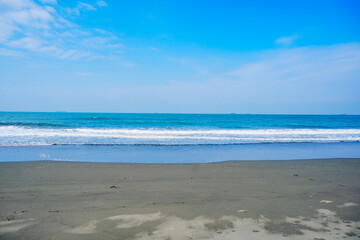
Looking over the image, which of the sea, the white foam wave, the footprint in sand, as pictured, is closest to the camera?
the footprint in sand

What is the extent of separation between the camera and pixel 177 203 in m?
4.41

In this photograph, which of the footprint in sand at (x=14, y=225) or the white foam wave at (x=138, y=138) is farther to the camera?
the white foam wave at (x=138, y=138)

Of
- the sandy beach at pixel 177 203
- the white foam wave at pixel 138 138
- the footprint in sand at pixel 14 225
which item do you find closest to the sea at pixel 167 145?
the white foam wave at pixel 138 138

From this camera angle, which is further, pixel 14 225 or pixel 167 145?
pixel 167 145

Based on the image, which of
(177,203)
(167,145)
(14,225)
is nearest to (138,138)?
(167,145)

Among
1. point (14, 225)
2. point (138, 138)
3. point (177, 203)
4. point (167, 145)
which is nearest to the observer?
point (14, 225)

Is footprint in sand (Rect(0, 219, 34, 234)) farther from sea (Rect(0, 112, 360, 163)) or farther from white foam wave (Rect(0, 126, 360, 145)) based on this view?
white foam wave (Rect(0, 126, 360, 145))

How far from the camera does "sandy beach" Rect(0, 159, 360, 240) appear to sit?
3.31 metres

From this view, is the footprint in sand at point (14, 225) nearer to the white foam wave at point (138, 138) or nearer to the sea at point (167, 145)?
the sea at point (167, 145)

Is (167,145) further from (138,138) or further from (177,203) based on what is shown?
(177,203)

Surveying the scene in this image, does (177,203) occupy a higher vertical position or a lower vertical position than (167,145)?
higher

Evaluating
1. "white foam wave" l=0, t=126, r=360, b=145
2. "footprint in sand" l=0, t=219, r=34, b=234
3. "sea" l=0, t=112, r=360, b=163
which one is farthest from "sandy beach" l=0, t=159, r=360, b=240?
"white foam wave" l=0, t=126, r=360, b=145

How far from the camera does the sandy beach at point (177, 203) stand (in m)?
3.31

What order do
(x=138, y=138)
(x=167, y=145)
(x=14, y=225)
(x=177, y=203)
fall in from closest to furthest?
1. (x=14, y=225)
2. (x=177, y=203)
3. (x=167, y=145)
4. (x=138, y=138)
